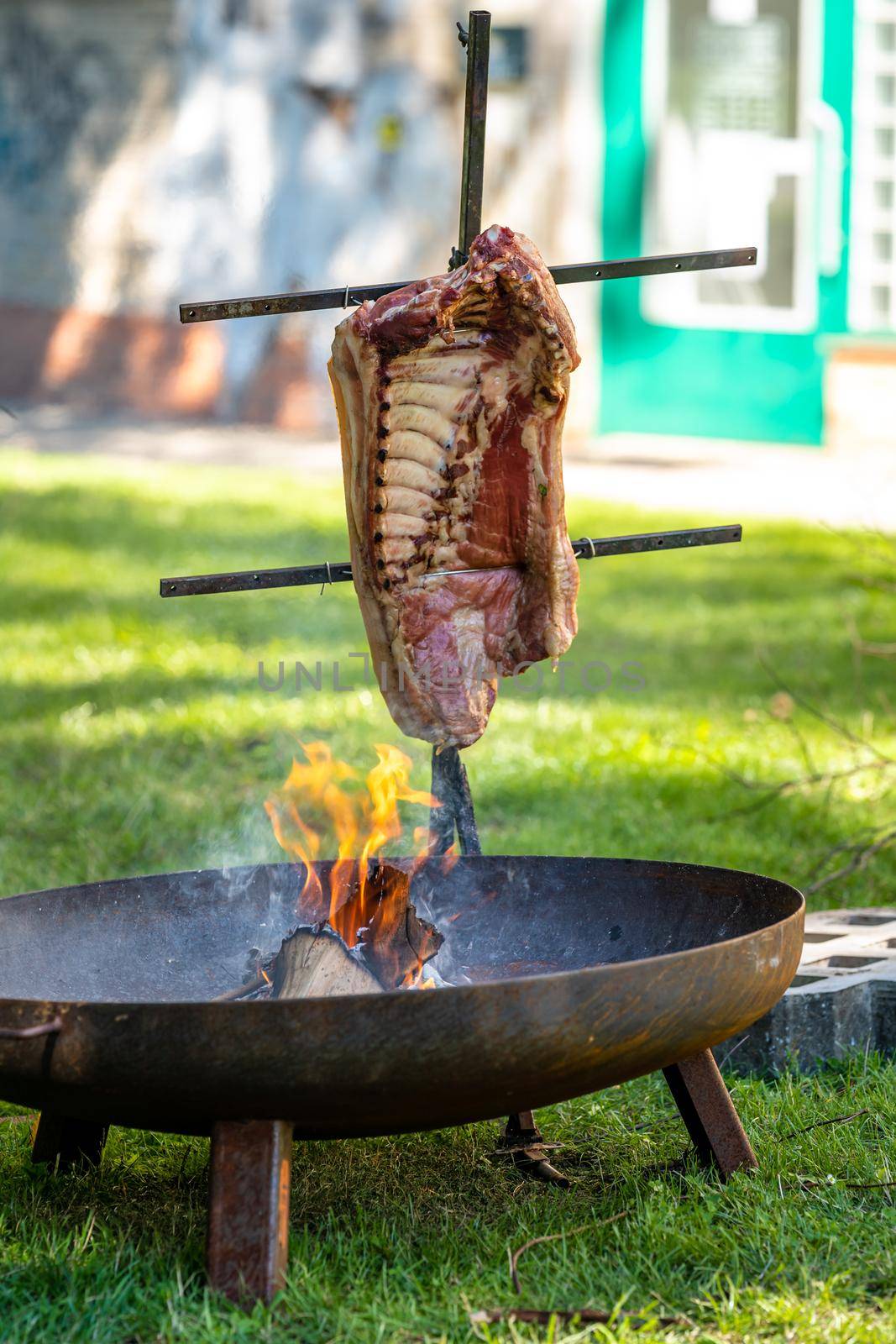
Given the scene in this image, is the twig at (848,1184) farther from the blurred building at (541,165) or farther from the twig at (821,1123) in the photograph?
the blurred building at (541,165)

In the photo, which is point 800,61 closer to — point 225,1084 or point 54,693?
point 54,693

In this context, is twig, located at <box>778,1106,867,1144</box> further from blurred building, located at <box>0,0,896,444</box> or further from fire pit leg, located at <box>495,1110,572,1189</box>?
blurred building, located at <box>0,0,896,444</box>

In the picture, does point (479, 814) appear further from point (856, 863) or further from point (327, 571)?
point (327, 571)

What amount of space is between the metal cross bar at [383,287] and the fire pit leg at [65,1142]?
1.53m

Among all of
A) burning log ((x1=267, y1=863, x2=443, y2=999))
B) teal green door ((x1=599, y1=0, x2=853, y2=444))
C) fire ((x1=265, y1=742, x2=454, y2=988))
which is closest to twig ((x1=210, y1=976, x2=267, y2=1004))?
burning log ((x1=267, y1=863, x2=443, y2=999))

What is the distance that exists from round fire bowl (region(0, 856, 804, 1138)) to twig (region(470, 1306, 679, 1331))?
0.99 ft

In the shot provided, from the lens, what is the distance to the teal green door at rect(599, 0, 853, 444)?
13.3 m

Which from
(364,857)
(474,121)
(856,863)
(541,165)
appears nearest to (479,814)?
(856,863)

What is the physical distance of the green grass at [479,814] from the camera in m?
2.63

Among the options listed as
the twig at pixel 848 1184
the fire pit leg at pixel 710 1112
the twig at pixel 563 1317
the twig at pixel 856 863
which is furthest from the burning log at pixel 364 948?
the twig at pixel 856 863

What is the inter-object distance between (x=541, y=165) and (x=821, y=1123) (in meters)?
11.9

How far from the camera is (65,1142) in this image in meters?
3.17

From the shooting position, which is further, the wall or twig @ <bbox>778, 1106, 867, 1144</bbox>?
the wall

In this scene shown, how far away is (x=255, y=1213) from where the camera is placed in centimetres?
252
